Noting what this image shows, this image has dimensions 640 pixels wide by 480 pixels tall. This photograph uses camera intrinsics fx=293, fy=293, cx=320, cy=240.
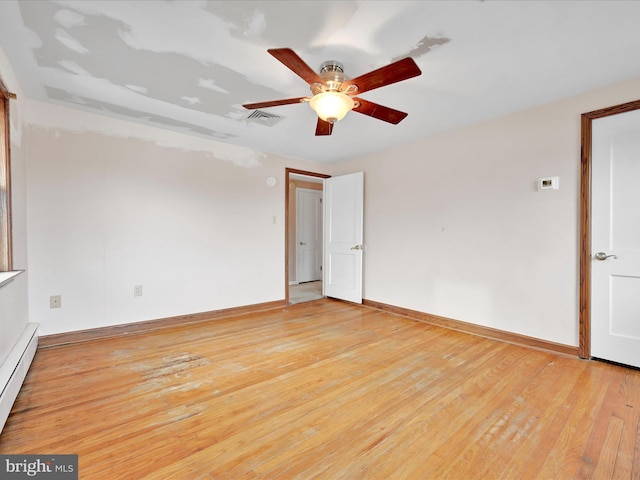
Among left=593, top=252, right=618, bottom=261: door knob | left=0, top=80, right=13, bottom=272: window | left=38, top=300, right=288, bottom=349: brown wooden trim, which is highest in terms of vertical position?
left=0, top=80, right=13, bottom=272: window

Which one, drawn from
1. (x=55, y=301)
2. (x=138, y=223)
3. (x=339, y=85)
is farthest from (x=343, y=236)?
(x=55, y=301)

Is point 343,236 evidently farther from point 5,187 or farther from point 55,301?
point 5,187

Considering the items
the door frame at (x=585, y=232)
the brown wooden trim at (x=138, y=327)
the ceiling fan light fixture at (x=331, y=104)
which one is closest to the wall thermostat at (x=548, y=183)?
the door frame at (x=585, y=232)

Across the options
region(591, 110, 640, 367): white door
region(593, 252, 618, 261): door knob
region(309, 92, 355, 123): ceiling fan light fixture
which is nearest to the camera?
region(309, 92, 355, 123): ceiling fan light fixture

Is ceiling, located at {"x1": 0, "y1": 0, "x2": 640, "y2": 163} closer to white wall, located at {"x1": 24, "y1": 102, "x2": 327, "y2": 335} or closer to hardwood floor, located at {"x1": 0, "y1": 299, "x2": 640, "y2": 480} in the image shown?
white wall, located at {"x1": 24, "y1": 102, "x2": 327, "y2": 335}

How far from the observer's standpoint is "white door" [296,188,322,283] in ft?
20.9

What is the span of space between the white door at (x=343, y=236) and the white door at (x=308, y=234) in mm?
1511

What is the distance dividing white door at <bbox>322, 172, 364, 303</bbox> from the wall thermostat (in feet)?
7.02

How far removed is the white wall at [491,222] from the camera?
259 cm

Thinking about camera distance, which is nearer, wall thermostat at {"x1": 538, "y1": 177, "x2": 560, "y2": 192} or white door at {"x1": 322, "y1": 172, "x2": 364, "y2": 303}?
wall thermostat at {"x1": 538, "y1": 177, "x2": 560, "y2": 192}

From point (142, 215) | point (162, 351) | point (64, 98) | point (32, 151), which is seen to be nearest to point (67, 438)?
point (162, 351)

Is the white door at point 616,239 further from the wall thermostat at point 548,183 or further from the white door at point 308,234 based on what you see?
the white door at point 308,234

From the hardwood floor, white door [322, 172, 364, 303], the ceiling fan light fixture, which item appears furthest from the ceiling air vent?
the hardwood floor

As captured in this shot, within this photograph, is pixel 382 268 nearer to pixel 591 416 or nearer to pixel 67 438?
pixel 591 416
